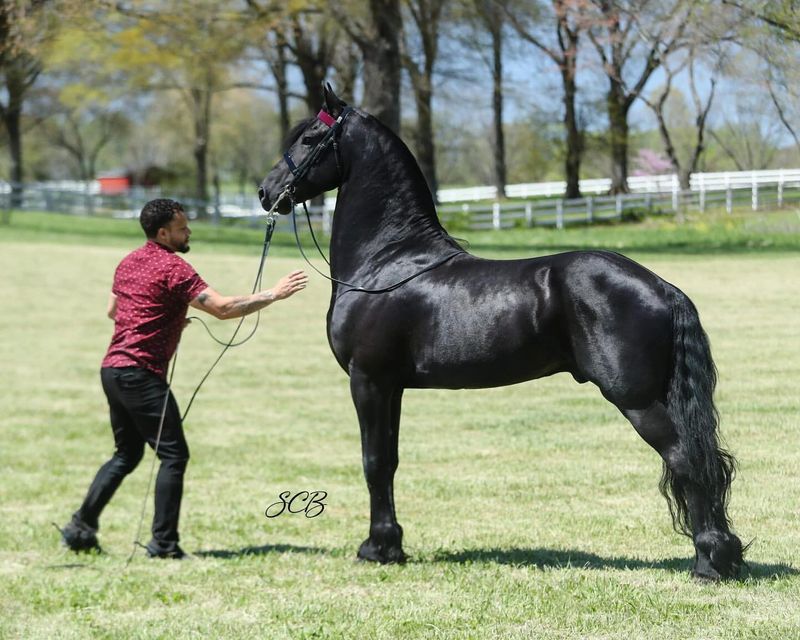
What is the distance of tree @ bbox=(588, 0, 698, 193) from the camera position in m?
9.47

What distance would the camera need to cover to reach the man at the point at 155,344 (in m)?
6.58

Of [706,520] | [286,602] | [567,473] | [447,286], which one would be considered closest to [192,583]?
[286,602]

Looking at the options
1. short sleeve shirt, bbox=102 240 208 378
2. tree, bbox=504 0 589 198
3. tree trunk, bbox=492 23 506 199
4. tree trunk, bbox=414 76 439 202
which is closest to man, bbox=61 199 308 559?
short sleeve shirt, bbox=102 240 208 378

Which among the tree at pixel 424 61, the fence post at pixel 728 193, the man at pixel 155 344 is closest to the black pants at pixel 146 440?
the man at pixel 155 344

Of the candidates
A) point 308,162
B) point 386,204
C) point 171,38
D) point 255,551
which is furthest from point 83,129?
point 386,204

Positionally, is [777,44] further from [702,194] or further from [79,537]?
[79,537]

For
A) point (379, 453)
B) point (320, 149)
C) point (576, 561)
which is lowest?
point (576, 561)

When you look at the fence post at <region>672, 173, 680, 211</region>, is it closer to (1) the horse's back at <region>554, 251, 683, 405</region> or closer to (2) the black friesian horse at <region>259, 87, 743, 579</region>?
(2) the black friesian horse at <region>259, 87, 743, 579</region>

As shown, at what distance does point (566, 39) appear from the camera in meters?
14.5

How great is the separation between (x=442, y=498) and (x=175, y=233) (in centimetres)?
309

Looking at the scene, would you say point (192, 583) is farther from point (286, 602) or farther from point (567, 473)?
point (567, 473)

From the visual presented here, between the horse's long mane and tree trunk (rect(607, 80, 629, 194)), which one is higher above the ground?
tree trunk (rect(607, 80, 629, 194))

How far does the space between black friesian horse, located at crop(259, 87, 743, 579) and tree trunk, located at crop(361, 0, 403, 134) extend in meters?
15.9

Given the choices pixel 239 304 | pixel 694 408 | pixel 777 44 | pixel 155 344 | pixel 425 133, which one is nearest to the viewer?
pixel 694 408
